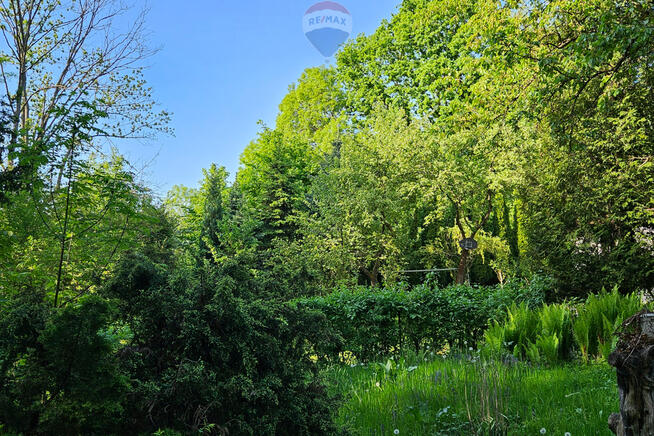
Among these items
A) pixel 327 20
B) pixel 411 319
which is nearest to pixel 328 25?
pixel 327 20

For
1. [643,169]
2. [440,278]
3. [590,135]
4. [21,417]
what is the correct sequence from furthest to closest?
1. [440,278]
2. [590,135]
3. [643,169]
4. [21,417]

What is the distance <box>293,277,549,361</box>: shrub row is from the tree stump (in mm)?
4654

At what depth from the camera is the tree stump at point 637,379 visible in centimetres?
240

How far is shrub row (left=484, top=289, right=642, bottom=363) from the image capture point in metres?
5.55

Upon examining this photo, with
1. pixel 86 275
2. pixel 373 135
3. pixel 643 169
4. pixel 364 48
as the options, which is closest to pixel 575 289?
pixel 643 169

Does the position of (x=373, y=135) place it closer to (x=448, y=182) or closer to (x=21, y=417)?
(x=448, y=182)

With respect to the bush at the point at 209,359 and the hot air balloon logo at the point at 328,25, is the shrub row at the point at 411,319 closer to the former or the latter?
the bush at the point at 209,359

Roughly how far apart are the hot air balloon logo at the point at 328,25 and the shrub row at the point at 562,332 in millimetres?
14457

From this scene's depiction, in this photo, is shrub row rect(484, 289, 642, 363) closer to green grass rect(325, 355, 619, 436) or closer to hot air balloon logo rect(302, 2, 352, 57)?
green grass rect(325, 355, 619, 436)

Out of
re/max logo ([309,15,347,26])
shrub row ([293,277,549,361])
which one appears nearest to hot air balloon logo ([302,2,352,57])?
re/max logo ([309,15,347,26])

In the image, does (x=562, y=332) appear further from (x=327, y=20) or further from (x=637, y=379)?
(x=327, y=20)

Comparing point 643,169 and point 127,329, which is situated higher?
point 643,169

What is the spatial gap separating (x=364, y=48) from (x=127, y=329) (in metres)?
23.9

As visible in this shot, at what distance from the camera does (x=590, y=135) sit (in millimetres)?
9453
